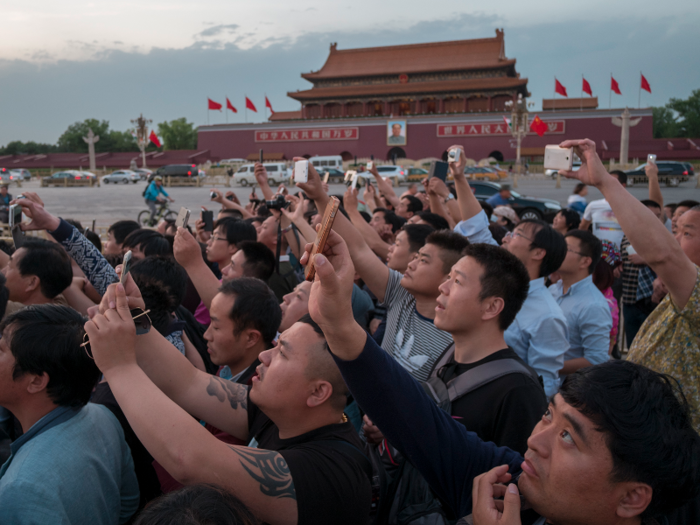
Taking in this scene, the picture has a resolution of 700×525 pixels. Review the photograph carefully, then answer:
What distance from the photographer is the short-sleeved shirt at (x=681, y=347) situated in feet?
6.48

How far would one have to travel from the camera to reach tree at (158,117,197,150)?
211 feet

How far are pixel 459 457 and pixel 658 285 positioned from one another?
9.21 ft

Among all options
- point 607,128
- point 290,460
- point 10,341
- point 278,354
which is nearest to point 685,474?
point 290,460

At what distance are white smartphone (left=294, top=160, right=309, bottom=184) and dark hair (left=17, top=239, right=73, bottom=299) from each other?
142cm

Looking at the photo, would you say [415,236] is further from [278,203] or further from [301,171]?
[278,203]

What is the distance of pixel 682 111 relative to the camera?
5516 centimetres

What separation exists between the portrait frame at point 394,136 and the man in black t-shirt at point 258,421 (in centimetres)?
3519

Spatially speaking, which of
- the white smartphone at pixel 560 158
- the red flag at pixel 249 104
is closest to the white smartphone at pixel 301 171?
the white smartphone at pixel 560 158

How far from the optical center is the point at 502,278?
2111 millimetres

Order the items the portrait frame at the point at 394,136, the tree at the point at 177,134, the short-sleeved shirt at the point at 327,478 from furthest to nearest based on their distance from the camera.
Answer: the tree at the point at 177,134
the portrait frame at the point at 394,136
the short-sleeved shirt at the point at 327,478

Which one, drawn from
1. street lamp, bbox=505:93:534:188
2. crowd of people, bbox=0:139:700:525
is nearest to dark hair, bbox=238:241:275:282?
crowd of people, bbox=0:139:700:525

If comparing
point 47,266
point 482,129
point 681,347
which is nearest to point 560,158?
point 681,347

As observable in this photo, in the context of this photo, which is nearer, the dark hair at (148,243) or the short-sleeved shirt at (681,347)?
the short-sleeved shirt at (681,347)

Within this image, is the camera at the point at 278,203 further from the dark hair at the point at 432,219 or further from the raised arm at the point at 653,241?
the raised arm at the point at 653,241
